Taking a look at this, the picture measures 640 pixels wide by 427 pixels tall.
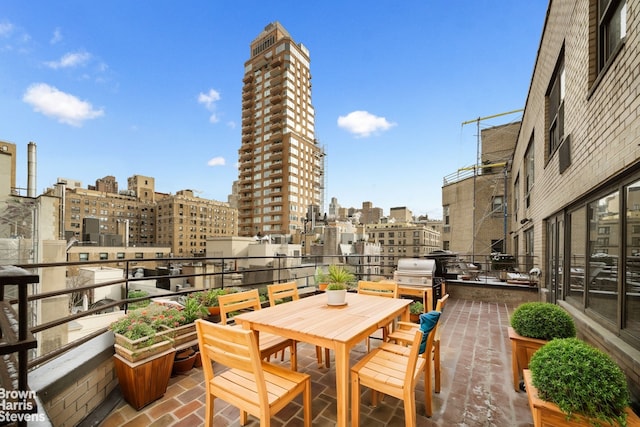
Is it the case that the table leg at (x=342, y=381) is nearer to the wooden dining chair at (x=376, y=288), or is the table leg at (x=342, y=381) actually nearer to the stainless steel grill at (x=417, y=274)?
the wooden dining chair at (x=376, y=288)

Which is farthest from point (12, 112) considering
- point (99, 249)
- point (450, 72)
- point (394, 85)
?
point (450, 72)

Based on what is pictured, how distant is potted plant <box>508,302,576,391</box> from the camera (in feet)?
8.55

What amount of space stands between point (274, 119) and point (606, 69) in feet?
170

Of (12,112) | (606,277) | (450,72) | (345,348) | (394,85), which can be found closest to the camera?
(345,348)

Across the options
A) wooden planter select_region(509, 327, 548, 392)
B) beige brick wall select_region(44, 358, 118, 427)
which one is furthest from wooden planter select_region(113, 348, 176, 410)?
wooden planter select_region(509, 327, 548, 392)

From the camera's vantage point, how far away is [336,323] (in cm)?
230

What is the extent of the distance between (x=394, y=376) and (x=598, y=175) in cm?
273

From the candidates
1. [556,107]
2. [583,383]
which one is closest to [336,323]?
[583,383]

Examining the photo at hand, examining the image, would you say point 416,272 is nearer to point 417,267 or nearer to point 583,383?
point 417,267

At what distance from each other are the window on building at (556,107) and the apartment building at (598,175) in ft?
0.06

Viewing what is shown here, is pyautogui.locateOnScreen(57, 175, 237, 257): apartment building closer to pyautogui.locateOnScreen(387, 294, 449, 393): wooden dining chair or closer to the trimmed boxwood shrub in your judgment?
pyautogui.locateOnScreen(387, 294, 449, 393): wooden dining chair

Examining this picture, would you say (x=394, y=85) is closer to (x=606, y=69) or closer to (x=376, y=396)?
(x=606, y=69)

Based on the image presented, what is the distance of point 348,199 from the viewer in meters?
94.9

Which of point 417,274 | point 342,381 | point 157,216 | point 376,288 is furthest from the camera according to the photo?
point 157,216
